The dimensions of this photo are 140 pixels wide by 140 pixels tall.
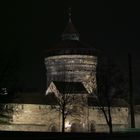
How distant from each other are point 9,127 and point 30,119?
357 cm

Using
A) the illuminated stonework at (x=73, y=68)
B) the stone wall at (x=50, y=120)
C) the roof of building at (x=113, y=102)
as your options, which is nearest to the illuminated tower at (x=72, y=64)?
the illuminated stonework at (x=73, y=68)

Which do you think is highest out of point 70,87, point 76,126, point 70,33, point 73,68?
point 70,33

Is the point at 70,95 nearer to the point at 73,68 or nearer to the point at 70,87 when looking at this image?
the point at 70,87

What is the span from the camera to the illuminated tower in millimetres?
96312

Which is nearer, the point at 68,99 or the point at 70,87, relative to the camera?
the point at 68,99

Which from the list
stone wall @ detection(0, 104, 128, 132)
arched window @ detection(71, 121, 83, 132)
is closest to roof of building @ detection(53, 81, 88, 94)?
stone wall @ detection(0, 104, 128, 132)

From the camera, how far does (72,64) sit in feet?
320

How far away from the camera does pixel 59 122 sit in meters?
85.8

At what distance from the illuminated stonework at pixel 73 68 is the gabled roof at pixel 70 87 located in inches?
Answer: 153

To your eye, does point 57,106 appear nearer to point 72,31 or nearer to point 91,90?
point 91,90

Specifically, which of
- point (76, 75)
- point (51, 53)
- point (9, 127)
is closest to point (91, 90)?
point (76, 75)

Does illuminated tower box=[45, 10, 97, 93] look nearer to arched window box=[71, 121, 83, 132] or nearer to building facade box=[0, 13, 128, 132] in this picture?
building facade box=[0, 13, 128, 132]

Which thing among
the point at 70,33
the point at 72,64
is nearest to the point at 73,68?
the point at 72,64

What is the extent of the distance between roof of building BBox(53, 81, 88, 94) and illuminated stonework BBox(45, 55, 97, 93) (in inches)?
153
